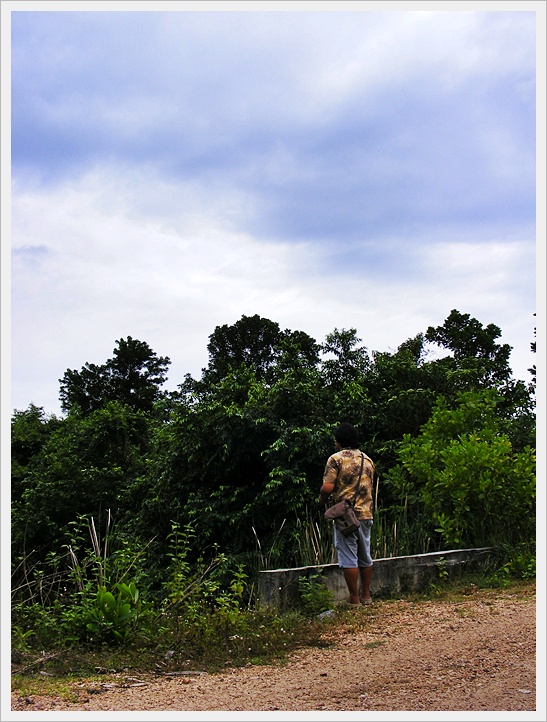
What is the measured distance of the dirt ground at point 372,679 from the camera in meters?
3.85

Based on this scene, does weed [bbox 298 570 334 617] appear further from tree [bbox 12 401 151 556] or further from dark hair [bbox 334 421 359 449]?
tree [bbox 12 401 151 556]

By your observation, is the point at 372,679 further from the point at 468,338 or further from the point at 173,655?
the point at 468,338

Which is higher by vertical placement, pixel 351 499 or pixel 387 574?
pixel 351 499

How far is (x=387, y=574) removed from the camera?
23.2ft

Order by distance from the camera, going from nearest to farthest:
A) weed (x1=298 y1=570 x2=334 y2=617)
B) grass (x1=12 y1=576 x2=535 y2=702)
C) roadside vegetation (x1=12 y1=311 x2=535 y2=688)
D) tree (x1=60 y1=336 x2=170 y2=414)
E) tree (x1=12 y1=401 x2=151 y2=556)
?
grass (x1=12 y1=576 x2=535 y2=702) → roadside vegetation (x1=12 y1=311 x2=535 y2=688) → weed (x1=298 y1=570 x2=334 y2=617) → tree (x1=12 y1=401 x2=151 y2=556) → tree (x1=60 y1=336 x2=170 y2=414)

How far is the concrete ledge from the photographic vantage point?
6371mm

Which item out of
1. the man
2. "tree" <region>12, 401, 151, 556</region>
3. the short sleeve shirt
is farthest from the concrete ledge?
"tree" <region>12, 401, 151, 556</region>

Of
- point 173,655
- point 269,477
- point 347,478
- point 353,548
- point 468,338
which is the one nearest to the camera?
point 173,655

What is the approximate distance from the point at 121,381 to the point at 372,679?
3005 centimetres

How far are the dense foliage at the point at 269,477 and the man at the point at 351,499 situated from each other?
3.03 feet

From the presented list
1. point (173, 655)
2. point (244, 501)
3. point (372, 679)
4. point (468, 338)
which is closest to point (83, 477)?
point (244, 501)

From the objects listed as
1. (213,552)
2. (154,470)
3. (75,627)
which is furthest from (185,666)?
(154,470)

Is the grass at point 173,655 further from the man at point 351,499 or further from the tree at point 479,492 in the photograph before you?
the tree at point 479,492

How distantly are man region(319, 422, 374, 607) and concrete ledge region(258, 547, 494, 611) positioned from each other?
235 mm
